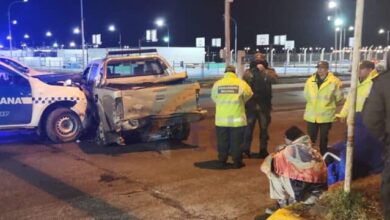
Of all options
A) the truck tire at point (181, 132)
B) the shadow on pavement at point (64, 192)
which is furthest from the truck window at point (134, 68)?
the shadow on pavement at point (64, 192)

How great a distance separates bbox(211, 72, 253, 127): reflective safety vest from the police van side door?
4488 millimetres

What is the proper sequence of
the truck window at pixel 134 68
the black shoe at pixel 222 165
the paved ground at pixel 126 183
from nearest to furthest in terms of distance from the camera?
1. the paved ground at pixel 126 183
2. the black shoe at pixel 222 165
3. the truck window at pixel 134 68

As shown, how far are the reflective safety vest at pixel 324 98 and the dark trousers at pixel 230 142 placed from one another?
115cm

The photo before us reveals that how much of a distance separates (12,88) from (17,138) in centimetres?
147

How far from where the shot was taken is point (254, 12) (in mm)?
112812

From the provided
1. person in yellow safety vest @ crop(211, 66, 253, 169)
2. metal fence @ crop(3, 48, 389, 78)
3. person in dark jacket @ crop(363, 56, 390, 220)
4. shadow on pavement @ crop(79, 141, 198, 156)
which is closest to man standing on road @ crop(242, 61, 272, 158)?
person in yellow safety vest @ crop(211, 66, 253, 169)

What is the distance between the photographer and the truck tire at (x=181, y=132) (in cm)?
1071

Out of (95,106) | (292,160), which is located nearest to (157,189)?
(292,160)

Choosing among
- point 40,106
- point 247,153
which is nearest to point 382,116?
point 247,153

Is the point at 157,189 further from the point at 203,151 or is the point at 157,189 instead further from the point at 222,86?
the point at 203,151

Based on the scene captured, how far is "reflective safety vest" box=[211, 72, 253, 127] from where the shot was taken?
26.2 ft

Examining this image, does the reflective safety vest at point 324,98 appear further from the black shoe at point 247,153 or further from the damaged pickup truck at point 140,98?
the damaged pickup truck at point 140,98

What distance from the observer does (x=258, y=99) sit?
8766 mm

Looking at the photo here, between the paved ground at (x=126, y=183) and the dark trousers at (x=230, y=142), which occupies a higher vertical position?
the dark trousers at (x=230, y=142)
